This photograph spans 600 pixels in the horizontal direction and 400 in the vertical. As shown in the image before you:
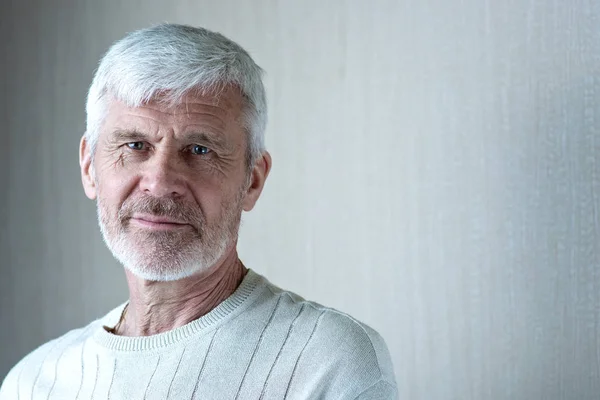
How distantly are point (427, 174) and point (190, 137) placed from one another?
502mm

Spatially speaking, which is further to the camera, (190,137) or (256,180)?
(256,180)

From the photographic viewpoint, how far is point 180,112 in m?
1.45

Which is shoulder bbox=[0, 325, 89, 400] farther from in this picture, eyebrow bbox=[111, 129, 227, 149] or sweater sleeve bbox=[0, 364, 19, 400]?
eyebrow bbox=[111, 129, 227, 149]

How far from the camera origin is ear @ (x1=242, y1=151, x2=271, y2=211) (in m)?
1.58

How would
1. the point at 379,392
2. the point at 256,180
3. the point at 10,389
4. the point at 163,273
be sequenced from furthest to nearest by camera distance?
the point at 10,389, the point at 256,180, the point at 163,273, the point at 379,392

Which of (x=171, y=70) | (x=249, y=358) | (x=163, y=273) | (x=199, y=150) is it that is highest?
(x=171, y=70)

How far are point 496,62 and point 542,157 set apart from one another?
0.67 ft

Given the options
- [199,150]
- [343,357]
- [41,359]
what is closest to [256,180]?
[199,150]

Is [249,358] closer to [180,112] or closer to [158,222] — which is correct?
[158,222]

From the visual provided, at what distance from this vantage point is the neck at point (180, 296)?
1551 millimetres

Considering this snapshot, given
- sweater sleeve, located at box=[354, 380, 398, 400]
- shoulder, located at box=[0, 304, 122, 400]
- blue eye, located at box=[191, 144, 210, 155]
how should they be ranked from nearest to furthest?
1. sweater sleeve, located at box=[354, 380, 398, 400]
2. blue eye, located at box=[191, 144, 210, 155]
3. shoulder, located at box=[0, 304, 122, 400]

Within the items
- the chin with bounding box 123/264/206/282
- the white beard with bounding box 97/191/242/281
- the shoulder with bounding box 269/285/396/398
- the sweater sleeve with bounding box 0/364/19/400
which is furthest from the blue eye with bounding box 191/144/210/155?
the sweater sleeve with bounding box 0/364/19/400

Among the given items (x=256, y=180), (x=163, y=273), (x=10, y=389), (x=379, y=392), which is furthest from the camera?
(x=10, y=389)

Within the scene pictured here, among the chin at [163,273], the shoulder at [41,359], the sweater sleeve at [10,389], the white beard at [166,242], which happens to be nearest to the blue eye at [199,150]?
the white beard at [166,242]
